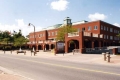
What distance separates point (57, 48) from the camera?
132ft

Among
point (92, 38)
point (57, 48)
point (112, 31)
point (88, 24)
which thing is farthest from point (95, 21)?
point (57, 48)

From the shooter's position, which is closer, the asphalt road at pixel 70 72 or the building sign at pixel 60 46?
the asphalt road at pixel 70 72

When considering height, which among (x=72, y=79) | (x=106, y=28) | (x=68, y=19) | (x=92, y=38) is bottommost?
(x=72, y=79)

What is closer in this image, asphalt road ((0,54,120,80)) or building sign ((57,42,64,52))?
asphalt road ((0,54,120,80))

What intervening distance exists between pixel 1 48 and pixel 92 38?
54.7 metres

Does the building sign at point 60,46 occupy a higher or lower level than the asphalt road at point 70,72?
higher

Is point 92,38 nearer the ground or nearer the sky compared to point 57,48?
nearer the sky

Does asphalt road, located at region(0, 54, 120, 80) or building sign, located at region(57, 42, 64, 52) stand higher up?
building sign, located at region(57, 42, 64, 52)

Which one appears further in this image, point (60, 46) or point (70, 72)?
point (60, 46)

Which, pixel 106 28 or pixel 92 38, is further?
pixel 106 28

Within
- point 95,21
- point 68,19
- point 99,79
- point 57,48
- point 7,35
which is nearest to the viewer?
point 99,79

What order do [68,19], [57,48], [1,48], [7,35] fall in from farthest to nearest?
[7,35] < [1,48] < [68,19] < [57,48]

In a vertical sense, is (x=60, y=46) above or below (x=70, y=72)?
above

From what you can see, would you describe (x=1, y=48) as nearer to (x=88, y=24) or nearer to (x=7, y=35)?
(x=7, y=35)
